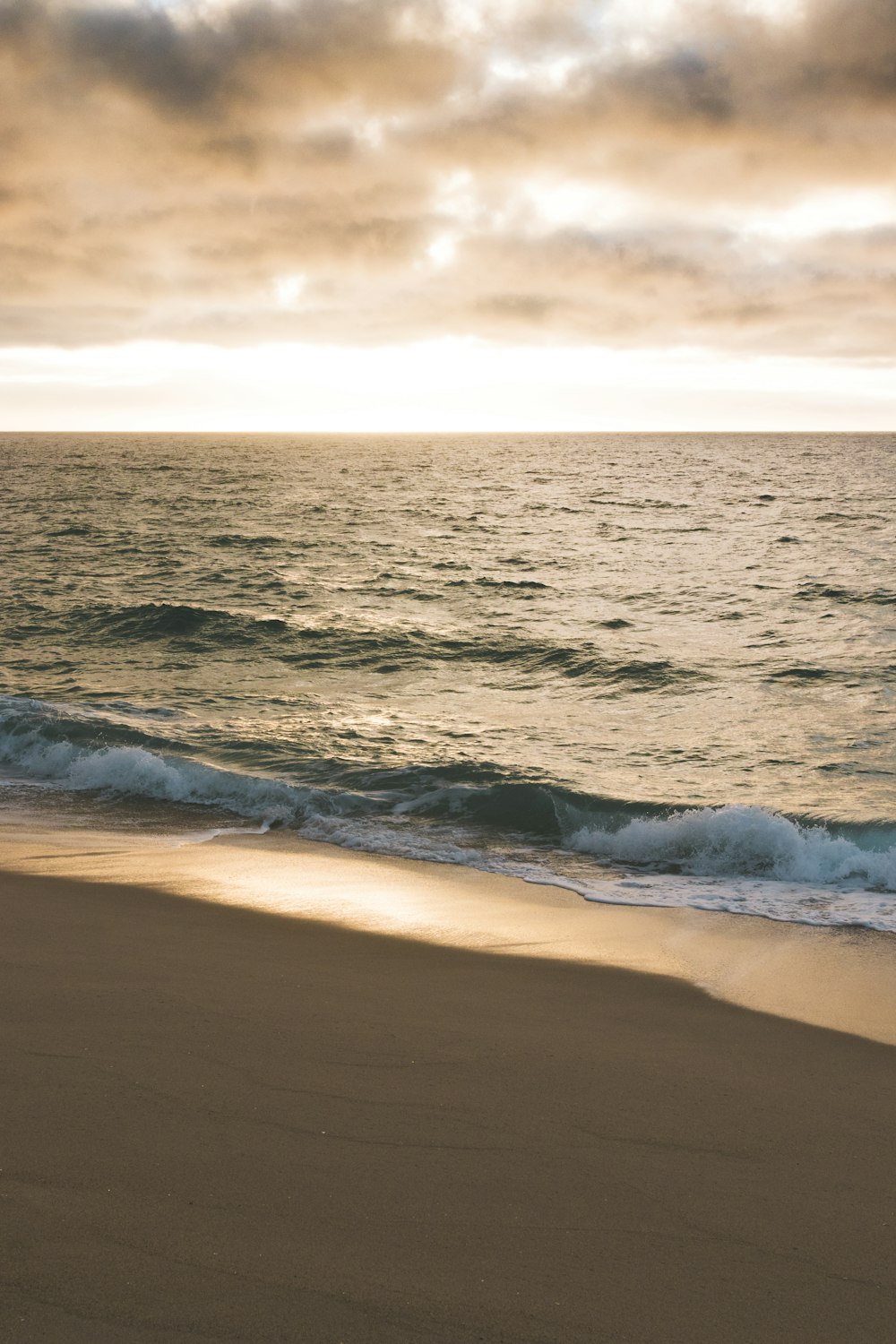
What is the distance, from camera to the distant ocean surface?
32.8 feet

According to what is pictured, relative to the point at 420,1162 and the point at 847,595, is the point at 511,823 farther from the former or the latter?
the point at 847,595

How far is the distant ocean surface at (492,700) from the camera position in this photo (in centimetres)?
999

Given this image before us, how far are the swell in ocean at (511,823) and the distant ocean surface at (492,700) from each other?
1.4 inches

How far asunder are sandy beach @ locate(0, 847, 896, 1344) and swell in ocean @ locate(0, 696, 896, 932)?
3357mm

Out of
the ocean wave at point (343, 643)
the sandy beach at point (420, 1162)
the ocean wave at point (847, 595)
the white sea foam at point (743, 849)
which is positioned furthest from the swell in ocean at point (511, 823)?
the ocean wave at point (847, 595)

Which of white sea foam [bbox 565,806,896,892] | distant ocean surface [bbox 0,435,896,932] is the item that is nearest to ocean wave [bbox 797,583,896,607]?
distant ocean surface [bbox 0,435,896,932]

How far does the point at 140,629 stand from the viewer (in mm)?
21703

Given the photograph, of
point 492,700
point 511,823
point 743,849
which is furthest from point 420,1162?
point 492,700

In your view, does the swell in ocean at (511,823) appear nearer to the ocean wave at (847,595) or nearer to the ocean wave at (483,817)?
the ocean wave at (483,817)

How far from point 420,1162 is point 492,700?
12835 mm

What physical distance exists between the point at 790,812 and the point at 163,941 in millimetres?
7057

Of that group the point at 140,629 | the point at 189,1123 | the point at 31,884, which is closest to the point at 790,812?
the point at 31,884

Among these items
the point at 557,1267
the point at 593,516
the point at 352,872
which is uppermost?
the point at 593,516

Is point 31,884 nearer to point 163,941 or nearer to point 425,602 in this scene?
point 163,941
